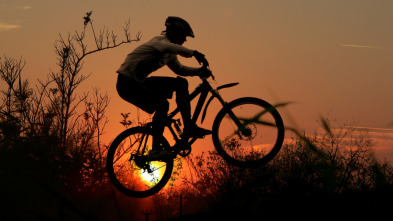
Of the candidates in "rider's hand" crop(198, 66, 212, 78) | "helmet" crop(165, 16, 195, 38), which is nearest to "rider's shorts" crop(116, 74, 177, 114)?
"rider's hand" crop(198, 66, 212, 78)

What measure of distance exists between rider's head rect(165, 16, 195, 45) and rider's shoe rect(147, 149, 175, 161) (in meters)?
1.93

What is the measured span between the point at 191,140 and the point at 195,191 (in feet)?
96.6

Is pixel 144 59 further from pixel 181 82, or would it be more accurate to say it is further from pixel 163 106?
pixel 163 106

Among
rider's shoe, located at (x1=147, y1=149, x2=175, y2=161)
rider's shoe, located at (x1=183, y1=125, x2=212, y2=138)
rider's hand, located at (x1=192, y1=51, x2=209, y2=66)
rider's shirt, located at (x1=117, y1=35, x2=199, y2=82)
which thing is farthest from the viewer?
rider's shoe, located at (x1=147, y1=149, x2=175, y2=161)

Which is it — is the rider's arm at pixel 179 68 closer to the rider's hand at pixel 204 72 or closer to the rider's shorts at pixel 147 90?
the rider's hand at pixel 204 72

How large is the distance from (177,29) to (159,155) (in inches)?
86.6

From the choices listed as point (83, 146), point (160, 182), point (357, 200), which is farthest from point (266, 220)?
point (83, 146)

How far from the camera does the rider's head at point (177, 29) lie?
760 centimetres

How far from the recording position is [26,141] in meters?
11.2

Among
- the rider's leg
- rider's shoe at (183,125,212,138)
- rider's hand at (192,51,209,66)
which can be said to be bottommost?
rider's shoe at (183,125,212,138)

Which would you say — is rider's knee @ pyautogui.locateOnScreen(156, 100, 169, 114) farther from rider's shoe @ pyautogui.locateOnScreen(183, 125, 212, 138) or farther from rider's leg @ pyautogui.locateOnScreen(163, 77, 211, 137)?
rider's shoe @ pyautogui.locateOnScreen(183, 125, 212, 138)

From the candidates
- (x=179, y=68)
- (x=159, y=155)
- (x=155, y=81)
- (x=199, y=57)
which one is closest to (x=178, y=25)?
(x=199, y=57)

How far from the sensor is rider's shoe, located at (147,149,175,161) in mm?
7863

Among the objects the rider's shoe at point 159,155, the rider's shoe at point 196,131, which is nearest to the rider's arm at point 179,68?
the rider's shoe at point 196,131
